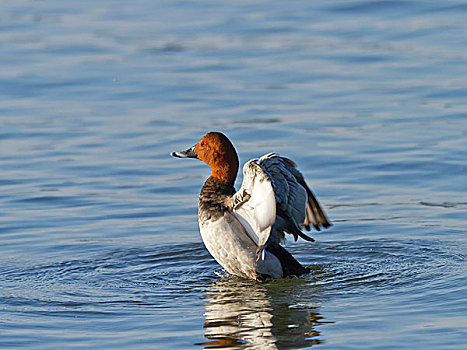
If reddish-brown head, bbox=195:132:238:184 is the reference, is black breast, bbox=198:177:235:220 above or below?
below

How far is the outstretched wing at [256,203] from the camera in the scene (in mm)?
6477

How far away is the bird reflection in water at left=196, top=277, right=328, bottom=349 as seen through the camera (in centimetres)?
576

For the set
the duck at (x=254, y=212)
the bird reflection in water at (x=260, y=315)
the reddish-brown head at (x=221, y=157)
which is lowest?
the bird reflection in water at (x=260, y=315)

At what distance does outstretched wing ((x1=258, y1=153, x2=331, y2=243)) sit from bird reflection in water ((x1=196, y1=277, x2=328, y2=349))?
424mm

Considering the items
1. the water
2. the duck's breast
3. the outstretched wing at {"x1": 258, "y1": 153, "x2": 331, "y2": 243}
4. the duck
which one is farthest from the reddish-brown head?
the water

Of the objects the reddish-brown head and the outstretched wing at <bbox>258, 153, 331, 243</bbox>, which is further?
the reddish-brown head

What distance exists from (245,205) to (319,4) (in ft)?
39.2

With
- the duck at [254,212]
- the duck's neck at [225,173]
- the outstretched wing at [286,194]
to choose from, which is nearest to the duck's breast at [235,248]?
the duck at [254,212]

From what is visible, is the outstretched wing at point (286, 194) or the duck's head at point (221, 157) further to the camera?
the duck's head at point (221, 157)

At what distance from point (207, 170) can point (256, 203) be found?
3923 millimetres

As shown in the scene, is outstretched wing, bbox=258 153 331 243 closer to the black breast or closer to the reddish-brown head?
the black breast

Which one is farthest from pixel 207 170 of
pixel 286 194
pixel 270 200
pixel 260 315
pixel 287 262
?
pixel 260 315

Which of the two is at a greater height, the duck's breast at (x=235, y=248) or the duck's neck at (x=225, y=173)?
the duck's neck at (x=225, y=173)

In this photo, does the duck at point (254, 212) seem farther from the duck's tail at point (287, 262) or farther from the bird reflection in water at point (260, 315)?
the bird reflection in water at point (260, 315)
